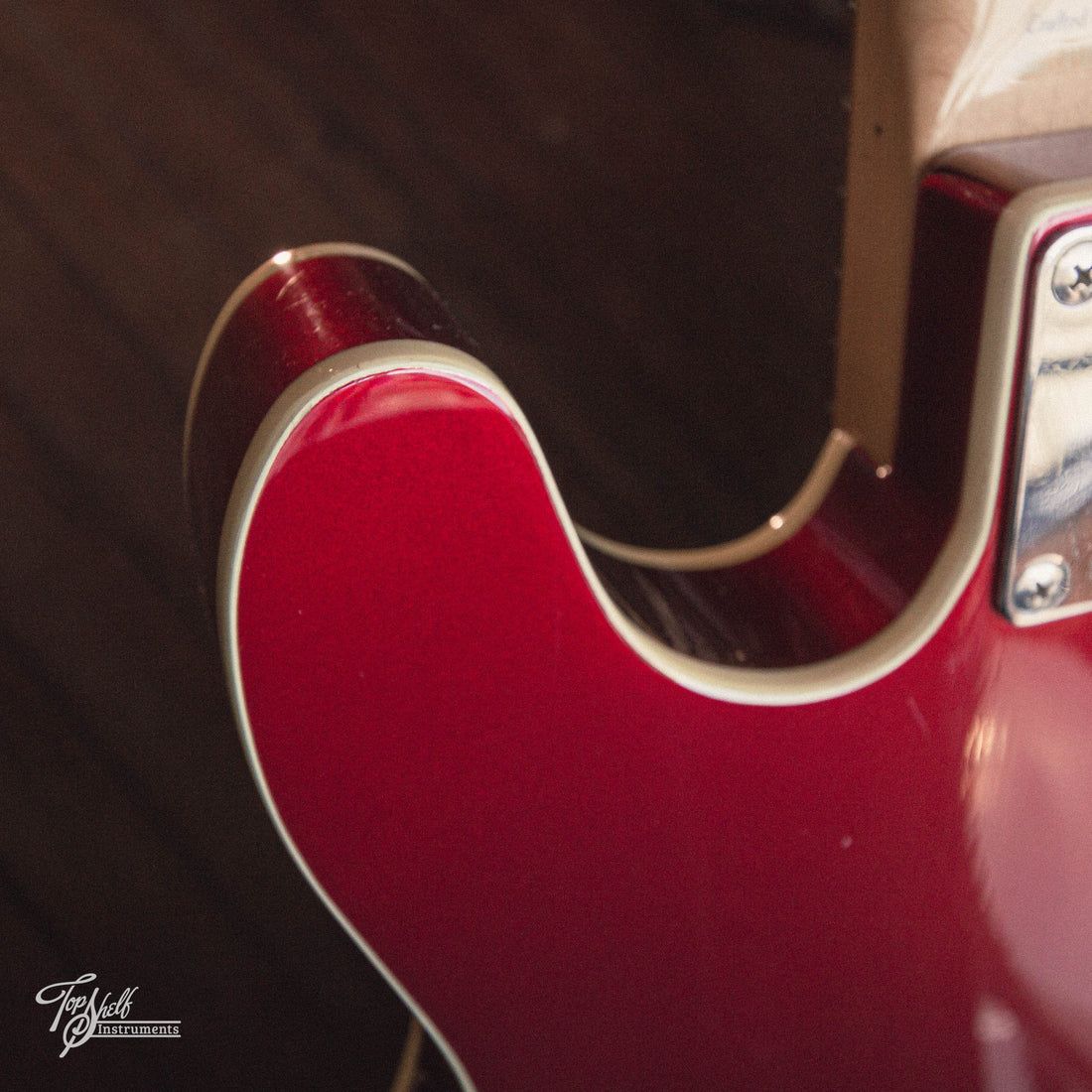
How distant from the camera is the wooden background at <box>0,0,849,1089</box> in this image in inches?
27.3

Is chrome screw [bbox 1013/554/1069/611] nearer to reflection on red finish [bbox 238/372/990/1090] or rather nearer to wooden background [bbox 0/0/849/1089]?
reflection on red finish [bbox 238/372/990/1090]

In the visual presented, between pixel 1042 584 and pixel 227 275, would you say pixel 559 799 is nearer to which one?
pixel 1042 584

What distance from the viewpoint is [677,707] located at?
1.17 feet

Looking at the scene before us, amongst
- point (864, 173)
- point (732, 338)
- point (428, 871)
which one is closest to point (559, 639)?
point (428, 871)

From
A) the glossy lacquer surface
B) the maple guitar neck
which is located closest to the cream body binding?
the maple guitar neck

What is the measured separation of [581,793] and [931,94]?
0.94 feet

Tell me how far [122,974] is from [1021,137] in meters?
0.76

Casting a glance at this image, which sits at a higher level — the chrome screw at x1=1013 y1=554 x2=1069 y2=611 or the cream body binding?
the cream body binding

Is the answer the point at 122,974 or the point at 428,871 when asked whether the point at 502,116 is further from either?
the point at 122,974

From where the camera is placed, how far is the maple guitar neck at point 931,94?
0.34m

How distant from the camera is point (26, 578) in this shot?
71 centimetres

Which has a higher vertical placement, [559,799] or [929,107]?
[929,107]

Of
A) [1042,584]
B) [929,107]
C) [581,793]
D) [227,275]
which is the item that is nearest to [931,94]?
[929,107]

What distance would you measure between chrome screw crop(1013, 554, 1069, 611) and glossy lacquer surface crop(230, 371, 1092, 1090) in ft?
0.04
